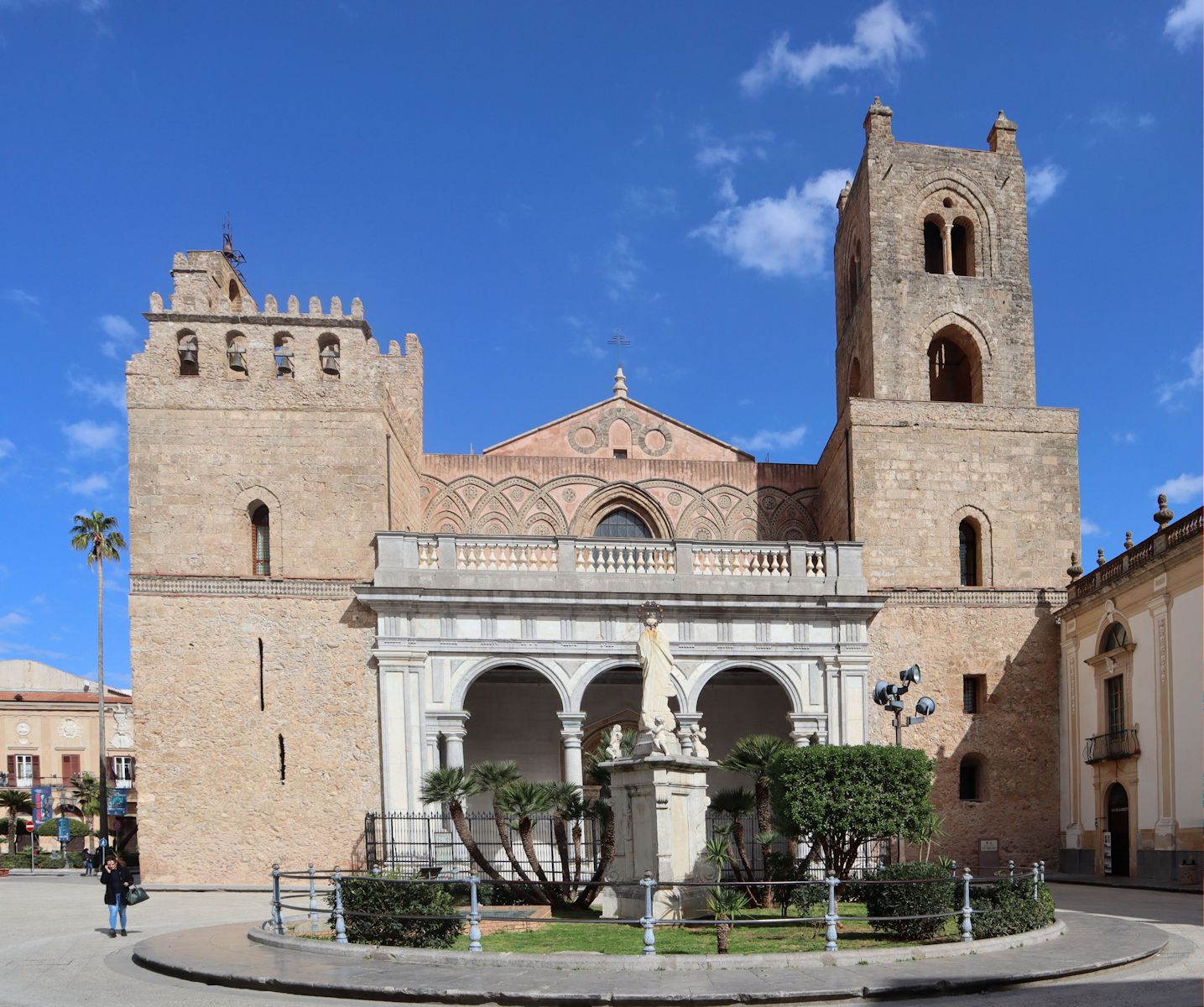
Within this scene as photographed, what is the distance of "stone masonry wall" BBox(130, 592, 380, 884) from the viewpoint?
23.5 m

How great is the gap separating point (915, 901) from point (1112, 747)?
12517mm

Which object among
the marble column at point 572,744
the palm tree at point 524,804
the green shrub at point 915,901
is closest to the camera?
the green shrub at point 915,901

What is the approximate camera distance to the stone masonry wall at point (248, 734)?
23469 millimetres

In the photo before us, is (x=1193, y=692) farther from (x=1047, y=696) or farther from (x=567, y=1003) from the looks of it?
(x=567, y=1003)

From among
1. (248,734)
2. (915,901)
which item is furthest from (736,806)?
(248,734)

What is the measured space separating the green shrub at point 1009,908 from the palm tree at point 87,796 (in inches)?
1997

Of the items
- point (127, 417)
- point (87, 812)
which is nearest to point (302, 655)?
point (127, 417)

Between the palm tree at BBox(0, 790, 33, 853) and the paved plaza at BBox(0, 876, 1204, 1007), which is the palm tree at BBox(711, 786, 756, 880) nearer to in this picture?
the paved plaza at BBox(0, 876, 1204, 1007)

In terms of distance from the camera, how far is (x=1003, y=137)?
29703mm

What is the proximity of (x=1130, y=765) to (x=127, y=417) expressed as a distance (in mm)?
20844

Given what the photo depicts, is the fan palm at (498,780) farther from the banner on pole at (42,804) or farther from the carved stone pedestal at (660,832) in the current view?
the banner on pole at (42,804)

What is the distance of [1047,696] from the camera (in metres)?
26.1

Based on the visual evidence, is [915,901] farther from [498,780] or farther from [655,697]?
[498,780]

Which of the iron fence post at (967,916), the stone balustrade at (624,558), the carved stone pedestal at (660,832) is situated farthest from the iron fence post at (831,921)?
the stone balustrade at (624,558)
